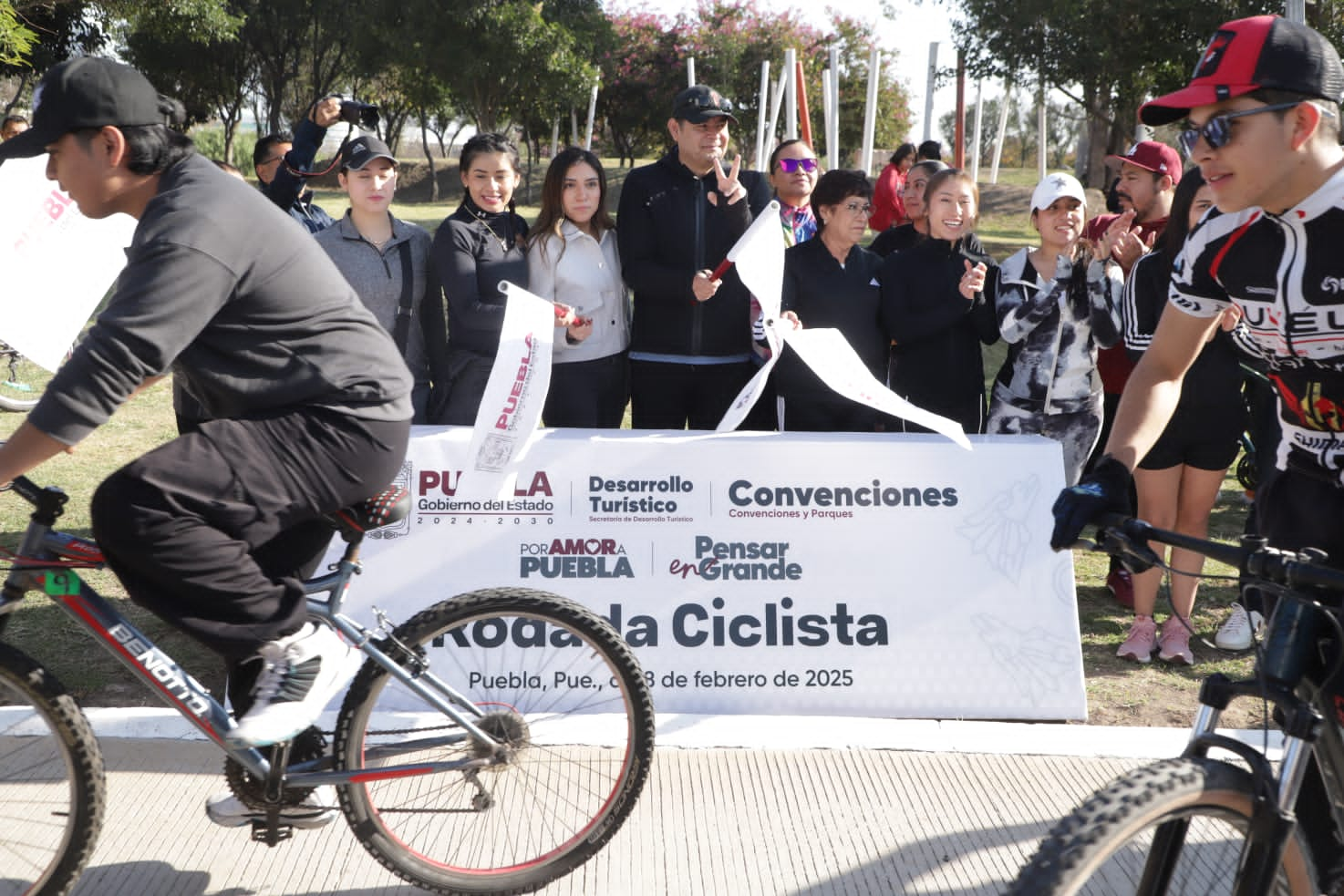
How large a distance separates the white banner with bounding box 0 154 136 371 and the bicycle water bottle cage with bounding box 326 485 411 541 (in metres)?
1.65

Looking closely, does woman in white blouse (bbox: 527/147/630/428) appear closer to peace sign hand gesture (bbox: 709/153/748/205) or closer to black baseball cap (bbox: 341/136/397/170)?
peace sign hand gesture (bbox: 709/153/748/205)

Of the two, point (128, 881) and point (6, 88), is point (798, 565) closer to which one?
point (128, 881)

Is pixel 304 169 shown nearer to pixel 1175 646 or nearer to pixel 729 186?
pixel 729 186

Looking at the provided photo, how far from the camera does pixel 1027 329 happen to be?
17.6 ft

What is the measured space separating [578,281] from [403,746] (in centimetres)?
260

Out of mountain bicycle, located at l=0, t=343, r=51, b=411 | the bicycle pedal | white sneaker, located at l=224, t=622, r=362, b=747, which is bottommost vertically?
mountain bicycle, located at l=0, t=343, r=51, b=411

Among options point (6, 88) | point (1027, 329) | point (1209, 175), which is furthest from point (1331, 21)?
point (6, 88)

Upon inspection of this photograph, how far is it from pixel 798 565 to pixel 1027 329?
1551 millimetres

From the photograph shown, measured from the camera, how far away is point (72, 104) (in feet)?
8.81

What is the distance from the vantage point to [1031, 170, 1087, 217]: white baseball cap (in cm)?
541

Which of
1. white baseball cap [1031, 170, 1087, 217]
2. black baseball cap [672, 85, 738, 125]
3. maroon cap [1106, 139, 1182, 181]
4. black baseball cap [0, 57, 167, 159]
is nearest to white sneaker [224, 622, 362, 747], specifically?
black baseball cap [0, 57, 167, 159]

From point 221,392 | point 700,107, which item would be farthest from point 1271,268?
point 700,107

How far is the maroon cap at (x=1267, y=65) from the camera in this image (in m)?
2.40

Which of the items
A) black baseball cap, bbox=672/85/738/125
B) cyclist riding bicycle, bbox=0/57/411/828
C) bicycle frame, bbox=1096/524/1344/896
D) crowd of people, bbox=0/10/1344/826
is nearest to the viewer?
bicycle frame, bbox=1096/524/1344/896
